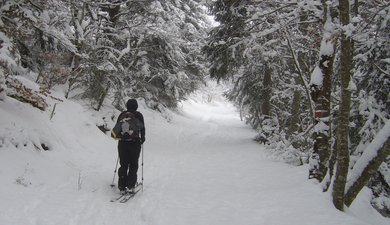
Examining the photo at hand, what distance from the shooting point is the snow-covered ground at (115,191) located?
19.5 ft

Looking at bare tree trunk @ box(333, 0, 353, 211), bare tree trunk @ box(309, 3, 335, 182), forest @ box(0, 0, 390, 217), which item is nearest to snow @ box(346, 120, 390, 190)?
forest @ box(0, 0, 390, 217)

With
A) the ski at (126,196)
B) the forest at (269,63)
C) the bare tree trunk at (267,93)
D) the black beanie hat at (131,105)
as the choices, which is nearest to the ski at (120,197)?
the ski at (126,196)

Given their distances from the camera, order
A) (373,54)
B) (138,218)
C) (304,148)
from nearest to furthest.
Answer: (138,218) < (373,54) < (304,148)

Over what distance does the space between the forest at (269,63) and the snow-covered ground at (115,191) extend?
0.59 meters

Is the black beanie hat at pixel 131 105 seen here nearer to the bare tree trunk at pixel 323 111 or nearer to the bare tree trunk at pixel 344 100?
the bare tree trunk at pixel 323 111

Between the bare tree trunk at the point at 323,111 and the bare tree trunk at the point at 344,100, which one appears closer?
the bare tree trunk at the point at 344,100

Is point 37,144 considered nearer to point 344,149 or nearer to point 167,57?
point 344,149

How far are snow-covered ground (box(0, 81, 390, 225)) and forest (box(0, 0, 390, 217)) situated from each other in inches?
23.4

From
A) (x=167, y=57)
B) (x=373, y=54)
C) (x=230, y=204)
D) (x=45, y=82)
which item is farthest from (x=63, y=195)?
(x=167, y=57)

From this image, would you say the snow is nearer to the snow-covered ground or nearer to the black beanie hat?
the snow-covered ground

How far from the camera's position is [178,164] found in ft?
38.6

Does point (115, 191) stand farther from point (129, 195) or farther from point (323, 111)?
point (323, 111)

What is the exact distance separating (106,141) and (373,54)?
353 inches

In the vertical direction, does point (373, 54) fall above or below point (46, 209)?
above
